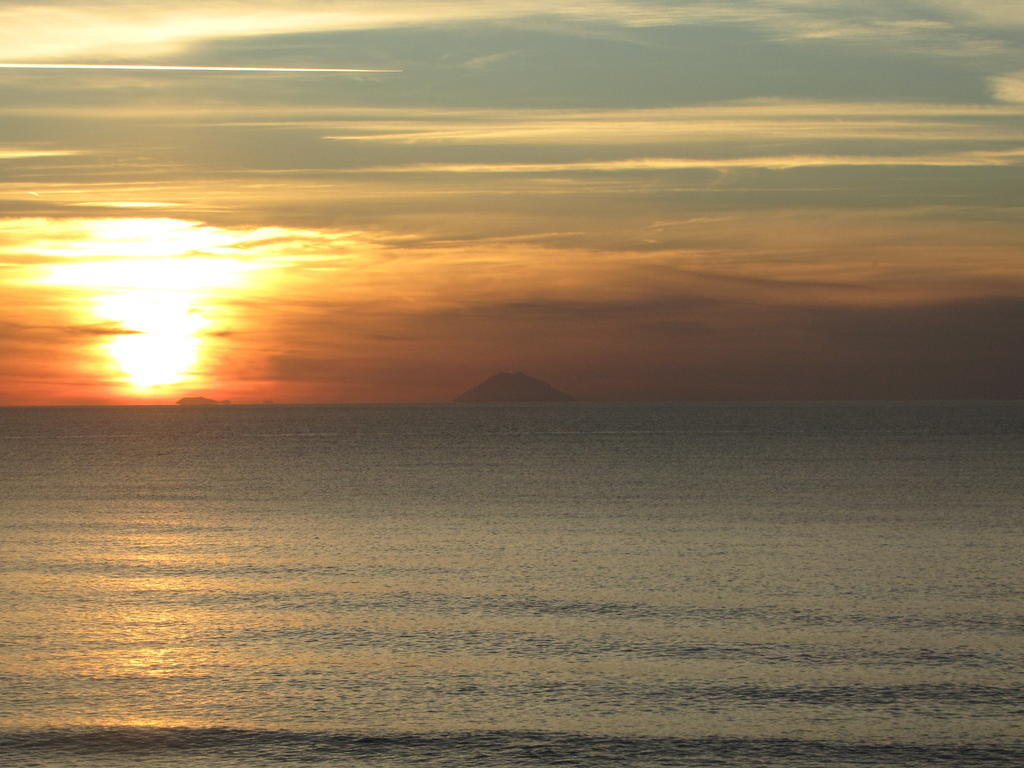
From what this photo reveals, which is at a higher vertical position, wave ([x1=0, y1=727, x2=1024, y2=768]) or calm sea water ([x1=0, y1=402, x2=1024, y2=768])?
calm sea water ([x1=0, y1=402, x2=1024, y2=768])

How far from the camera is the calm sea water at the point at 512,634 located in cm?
2056

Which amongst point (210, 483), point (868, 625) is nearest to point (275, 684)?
point (868, 625)

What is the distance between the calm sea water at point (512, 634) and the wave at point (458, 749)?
63 millimetres

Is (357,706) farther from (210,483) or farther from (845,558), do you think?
(210,483)

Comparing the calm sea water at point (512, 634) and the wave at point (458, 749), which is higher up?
the calm sea water at point (512, 634)

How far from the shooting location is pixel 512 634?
2912cm

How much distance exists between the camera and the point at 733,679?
24.3 metres

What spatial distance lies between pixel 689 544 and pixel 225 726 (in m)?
30.0

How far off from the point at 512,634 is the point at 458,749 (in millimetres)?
9110

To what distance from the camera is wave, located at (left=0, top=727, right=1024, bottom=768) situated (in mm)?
19359

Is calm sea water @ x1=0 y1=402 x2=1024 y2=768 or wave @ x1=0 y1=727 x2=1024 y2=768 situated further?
calm sea water @ x1=0 y1=402 x2=1024 y2=768

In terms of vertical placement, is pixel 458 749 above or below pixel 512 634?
below

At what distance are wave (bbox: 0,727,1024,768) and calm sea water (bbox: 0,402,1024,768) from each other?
6 centimetres

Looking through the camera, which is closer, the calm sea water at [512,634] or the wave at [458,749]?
the wave at [458,749]
